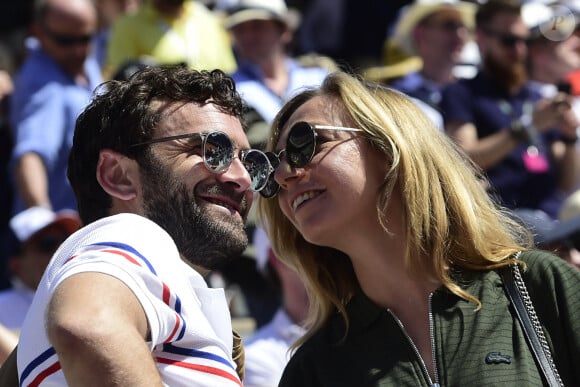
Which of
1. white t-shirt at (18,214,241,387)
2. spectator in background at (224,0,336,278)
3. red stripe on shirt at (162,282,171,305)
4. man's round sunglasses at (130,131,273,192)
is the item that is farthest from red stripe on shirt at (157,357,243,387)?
spectator in background at (224,0,336,278)

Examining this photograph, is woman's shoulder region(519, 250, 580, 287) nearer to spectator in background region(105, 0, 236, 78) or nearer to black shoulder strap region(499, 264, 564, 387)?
black shoulder strap region(499, 264, 564, 387)

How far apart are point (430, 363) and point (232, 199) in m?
0.73

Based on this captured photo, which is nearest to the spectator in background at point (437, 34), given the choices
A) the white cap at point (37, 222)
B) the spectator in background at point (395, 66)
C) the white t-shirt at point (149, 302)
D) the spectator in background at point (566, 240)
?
the spectator in background at point (395, 66)

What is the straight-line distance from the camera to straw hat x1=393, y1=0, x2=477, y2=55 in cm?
662

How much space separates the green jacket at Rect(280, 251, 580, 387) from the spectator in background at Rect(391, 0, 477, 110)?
3.48 meters

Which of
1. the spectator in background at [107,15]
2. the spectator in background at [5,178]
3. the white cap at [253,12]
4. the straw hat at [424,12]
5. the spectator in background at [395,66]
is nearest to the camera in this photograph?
the spectator in background at [5,178]

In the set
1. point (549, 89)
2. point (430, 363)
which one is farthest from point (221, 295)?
point (549, 89)

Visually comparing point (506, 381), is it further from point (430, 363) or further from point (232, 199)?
point (232, 199)

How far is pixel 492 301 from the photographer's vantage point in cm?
316

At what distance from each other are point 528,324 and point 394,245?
50 centimetres

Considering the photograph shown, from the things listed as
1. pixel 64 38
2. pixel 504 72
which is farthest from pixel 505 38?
pixel 64 38

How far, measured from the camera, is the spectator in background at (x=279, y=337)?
4945mm

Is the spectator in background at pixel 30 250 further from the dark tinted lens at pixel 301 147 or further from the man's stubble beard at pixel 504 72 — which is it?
the man's stubble beard at pixel 504 72

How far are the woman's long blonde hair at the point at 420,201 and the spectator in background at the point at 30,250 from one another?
2.09m
